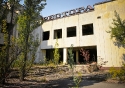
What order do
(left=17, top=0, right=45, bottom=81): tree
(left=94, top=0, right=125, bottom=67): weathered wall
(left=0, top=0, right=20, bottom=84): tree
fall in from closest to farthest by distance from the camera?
(left=0, top=0, right=20, bottom=84): tree, (left=17, top=0, right=45, bottom=81): tree, (left=94, top=0, right=125, bottom=67): weathered wall

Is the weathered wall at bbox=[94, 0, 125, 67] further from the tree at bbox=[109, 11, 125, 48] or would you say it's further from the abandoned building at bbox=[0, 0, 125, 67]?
the tree at bbox=[109, 11, 125, 48]

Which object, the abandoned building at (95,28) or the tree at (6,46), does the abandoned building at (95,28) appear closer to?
the abandoned building at (95,28)

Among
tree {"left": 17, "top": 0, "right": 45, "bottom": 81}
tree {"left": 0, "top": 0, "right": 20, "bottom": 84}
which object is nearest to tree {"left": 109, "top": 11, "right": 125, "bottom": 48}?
tree {"left": 17, "top": 0, "right": 45, "bottom": 81}

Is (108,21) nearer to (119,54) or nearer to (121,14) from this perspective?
(121,14)

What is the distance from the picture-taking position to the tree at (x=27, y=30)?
948cm

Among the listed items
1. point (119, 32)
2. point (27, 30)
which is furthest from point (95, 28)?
point (27, 30)

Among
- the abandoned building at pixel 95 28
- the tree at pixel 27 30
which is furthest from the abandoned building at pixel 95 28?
the tree at pixel 27 30

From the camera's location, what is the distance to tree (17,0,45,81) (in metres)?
9.48

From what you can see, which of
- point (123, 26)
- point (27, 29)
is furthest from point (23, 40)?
point (123, 26)

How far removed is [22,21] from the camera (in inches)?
375

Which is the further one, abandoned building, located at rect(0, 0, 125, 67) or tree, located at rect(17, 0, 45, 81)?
abandoned building, located at rect(0, 0, 125, 67)

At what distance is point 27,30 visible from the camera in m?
9.90

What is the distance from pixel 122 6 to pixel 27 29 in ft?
42.9

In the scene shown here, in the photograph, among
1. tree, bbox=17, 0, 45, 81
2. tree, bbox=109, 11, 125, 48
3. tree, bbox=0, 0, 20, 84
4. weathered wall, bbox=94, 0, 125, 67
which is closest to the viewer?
tree, bbox=0, 0, 20, 84
